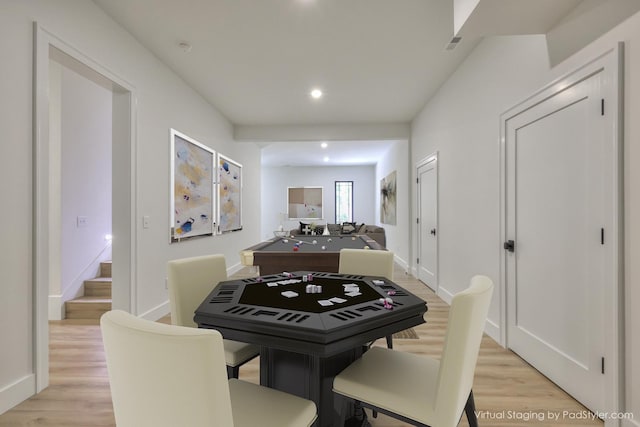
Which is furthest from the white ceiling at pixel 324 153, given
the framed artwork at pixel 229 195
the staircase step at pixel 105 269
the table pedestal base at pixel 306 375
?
the table pedestal base at pixel 306 375

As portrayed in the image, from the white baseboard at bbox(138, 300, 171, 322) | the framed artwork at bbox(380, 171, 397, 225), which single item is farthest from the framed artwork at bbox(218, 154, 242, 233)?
the framed artwork at bbox(380, 171, 397, 225)

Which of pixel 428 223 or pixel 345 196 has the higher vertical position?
pixel 345 196

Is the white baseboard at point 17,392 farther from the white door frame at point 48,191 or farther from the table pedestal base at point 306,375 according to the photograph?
the table pedestal base at point 306,375

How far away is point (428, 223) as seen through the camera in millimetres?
4820

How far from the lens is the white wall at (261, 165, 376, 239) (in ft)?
35.9

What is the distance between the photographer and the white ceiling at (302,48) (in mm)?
2495

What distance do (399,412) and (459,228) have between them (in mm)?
2763

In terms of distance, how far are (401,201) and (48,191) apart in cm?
582

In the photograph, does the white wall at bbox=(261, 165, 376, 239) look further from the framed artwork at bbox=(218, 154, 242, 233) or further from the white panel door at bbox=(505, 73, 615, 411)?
the white panel door at bbox=(505, 73, 615, 411)

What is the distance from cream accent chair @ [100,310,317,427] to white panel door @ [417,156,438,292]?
13.2 feet

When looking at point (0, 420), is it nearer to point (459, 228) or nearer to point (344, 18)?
point (344, 18)

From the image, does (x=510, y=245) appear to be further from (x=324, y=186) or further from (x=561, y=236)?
(x=324, y=186)

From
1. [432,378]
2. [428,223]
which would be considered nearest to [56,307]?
[432,378]

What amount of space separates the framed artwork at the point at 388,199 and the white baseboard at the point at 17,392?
21.5 feet
